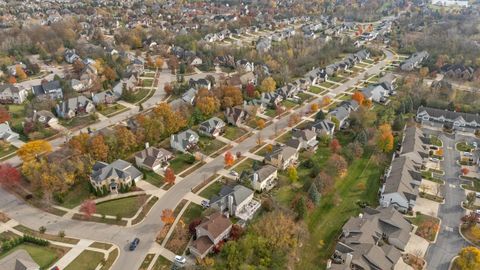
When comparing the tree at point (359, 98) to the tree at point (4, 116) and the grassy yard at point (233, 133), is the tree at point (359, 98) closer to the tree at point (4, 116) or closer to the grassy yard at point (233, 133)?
the grassy yard at point (233, 133)

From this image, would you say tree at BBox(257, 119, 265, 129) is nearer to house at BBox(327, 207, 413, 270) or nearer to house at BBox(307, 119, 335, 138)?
house at BBox(307, 119, 335, 138)

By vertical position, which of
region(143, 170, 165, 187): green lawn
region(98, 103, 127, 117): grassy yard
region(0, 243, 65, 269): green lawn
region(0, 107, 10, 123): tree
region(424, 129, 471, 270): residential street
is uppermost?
region(0, 107, 10, 123): tree

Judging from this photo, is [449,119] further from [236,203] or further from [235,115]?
[236,203]

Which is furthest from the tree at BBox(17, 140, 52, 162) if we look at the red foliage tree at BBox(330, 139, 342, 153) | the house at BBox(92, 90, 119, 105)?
the red foliage tree at BBox(330, 139, 342, 153)

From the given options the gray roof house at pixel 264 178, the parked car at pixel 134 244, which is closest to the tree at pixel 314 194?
the gray roof house at pixel 264 178

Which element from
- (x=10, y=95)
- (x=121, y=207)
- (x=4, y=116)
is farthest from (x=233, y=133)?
(x=10, y=95)

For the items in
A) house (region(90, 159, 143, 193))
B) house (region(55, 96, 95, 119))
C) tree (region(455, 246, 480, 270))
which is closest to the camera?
tree (region(455, 246, 480, 270))

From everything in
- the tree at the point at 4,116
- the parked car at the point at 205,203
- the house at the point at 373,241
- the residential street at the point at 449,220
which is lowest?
the residential street at the point at 449,220
